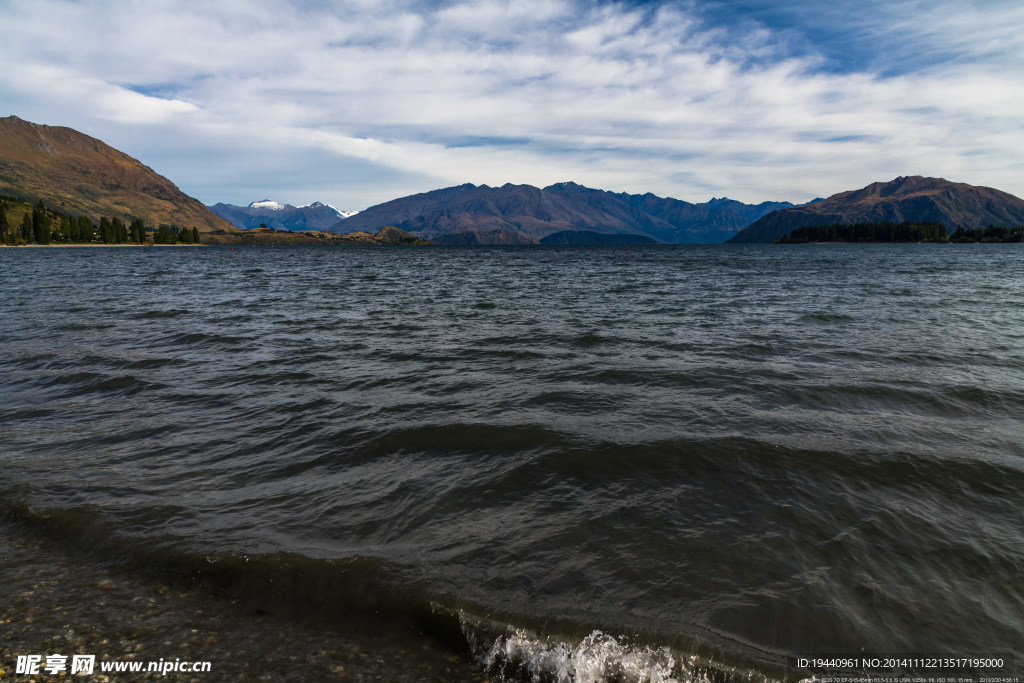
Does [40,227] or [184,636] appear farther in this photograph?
[40,227]

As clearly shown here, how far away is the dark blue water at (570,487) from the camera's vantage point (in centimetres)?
601

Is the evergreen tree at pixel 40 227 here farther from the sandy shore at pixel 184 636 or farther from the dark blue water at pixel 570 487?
the sandy shore at pixel 184 636

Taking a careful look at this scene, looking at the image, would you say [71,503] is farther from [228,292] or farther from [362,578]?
[228,292]

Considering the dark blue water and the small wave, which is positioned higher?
the dark blue water

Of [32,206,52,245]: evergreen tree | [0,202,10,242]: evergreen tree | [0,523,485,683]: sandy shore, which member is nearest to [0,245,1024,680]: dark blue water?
[0,523,485,683]: sandy shore

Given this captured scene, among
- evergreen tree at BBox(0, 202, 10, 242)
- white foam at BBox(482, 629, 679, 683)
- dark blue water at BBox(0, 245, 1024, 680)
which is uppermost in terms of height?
evergreen tree at BBox(0, 202, 10, 242)

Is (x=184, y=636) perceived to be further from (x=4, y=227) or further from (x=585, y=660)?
(x=4, y=227)

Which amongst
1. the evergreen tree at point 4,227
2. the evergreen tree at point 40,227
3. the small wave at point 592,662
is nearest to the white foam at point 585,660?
the small wave at point 592,662

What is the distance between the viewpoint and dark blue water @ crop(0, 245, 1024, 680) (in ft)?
19.7

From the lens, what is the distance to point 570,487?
30.2 ft

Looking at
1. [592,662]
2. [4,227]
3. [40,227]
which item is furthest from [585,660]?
[4,227]

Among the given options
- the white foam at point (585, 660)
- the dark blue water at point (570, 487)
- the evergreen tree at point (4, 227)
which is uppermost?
the evergreen tree at point (4, 227)

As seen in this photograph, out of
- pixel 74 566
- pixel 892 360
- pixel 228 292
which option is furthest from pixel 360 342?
pixel 228 292

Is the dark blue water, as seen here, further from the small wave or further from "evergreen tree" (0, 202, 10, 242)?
"evergreen tree" (0, 202, 10, 242)
